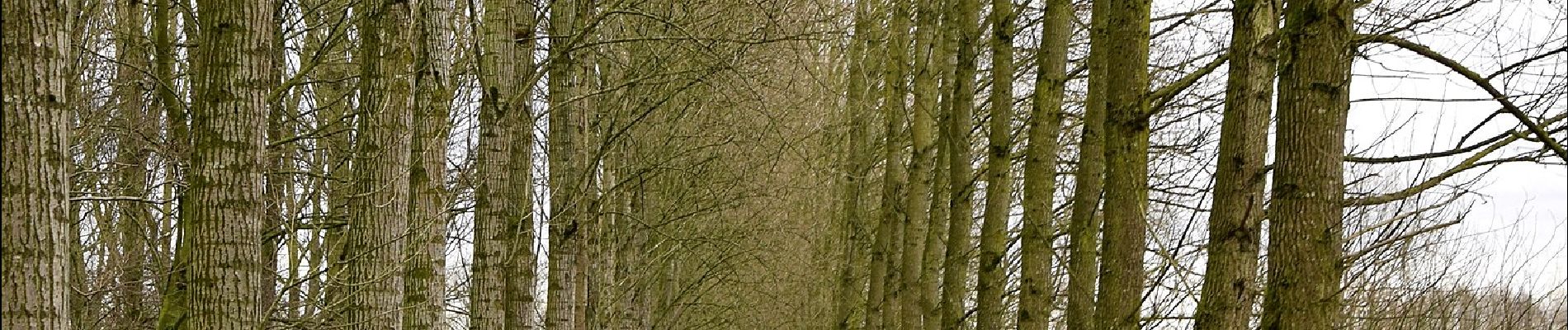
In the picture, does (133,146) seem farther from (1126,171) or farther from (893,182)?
(1126,171)

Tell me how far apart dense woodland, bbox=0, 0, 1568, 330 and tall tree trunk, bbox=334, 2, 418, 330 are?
0.02 metres

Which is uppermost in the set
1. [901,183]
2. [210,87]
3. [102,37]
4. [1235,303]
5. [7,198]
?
[102,37]

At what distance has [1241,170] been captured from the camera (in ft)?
15.7

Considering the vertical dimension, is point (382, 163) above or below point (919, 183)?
below

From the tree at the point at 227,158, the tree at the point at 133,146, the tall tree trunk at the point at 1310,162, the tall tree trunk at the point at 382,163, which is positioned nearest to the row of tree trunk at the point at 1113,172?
the tall tree trunk at the point at 1310,162

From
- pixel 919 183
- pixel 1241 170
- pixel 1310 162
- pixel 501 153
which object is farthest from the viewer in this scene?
pixel 919 183

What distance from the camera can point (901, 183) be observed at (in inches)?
430

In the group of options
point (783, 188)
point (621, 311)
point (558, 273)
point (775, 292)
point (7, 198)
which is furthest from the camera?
point (775, 292)

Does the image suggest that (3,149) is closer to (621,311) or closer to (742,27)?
(742,27)

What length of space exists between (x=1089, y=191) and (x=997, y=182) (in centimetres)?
112

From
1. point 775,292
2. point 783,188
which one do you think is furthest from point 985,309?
point 775,292

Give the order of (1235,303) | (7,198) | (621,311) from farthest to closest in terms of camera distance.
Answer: (621,311), (7,198), (1235,303)

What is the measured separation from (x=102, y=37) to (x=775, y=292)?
11074mm

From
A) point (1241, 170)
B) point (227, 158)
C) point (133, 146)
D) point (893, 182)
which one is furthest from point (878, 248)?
point (1241, 170)
